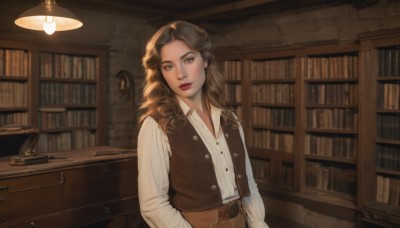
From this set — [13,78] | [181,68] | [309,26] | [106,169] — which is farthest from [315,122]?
[13,78]

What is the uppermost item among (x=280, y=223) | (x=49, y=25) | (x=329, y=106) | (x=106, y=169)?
(x=49, y=25)

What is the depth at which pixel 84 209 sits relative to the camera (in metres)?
2.72

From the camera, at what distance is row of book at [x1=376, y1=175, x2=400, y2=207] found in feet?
11.1

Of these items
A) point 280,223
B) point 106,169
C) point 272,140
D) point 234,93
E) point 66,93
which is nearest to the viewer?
point 106,169

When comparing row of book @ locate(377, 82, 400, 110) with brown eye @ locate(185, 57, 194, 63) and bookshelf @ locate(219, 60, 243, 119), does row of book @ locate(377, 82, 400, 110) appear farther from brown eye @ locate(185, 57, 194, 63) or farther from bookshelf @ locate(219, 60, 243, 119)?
brown eye @ locate(185, 57, 194, 63)

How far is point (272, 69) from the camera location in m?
4.34

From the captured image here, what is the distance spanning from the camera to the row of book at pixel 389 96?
334 centimetres

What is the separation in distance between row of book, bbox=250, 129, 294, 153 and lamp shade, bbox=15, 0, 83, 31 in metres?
2.59

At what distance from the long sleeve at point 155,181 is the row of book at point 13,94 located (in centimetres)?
298

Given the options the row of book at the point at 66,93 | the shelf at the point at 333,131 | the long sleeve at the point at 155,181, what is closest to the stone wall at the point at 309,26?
the shelf at the point at 333,131

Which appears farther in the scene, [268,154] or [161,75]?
[268,154]

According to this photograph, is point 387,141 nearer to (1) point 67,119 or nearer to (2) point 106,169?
(2) point 106,169

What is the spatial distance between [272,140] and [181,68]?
3.15 metres

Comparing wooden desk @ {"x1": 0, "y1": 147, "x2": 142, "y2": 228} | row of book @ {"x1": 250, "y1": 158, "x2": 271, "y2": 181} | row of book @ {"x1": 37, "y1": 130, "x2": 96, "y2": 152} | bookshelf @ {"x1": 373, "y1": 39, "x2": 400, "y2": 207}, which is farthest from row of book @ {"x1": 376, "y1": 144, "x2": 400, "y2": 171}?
row of book @ {"x1": 37, "y1": 130, "x2": 96, "y2": 152}
